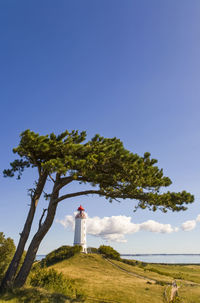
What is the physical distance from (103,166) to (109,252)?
33932 millimetres

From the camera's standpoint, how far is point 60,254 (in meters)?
40.9

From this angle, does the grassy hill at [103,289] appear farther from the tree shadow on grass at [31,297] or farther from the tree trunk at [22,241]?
the tree trunk at [22,241]

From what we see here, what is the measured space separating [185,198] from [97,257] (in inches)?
1153

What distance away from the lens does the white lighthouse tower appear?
159 feet

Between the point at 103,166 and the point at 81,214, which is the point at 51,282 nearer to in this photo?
the point at 103,166

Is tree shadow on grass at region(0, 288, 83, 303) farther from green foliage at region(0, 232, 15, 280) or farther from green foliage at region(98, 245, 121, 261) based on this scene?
green foliage at region(98, 245, 121, 261)

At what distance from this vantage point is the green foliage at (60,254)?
39.7 metres

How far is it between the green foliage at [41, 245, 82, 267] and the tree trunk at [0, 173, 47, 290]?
27.0 meters

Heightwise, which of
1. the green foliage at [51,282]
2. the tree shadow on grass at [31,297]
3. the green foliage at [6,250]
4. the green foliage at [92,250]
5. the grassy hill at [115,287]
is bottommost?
the grassy hill at [115,287]

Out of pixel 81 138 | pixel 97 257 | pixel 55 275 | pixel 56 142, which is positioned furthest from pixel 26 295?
pixel 97 257

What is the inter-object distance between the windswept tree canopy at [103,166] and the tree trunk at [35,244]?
851mm

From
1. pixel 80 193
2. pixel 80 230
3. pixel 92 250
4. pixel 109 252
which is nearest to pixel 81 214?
pixel 80 230

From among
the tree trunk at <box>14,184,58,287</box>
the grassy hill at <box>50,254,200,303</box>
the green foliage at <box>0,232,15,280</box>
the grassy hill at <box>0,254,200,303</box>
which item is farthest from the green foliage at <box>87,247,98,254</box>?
the tree trunk at <box>14,184,58,287</box>

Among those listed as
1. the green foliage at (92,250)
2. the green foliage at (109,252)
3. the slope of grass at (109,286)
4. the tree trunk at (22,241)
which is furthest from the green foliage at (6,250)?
the green foliage at (92,250)
